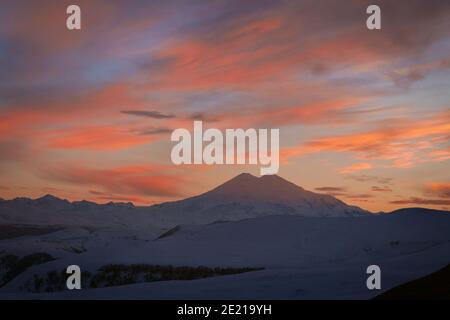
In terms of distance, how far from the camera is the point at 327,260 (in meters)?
188
